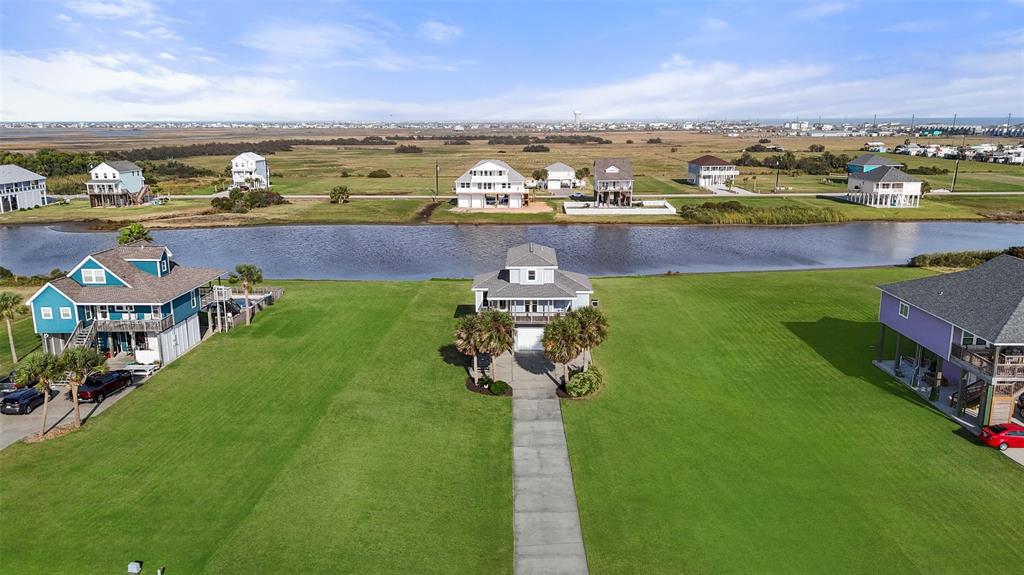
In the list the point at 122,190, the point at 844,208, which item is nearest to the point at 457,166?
the point at 122,190

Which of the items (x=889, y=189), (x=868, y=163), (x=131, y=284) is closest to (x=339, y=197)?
(x=131, y=284)

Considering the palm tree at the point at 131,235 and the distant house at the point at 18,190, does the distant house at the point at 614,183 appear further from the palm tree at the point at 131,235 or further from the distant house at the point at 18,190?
the distant house at the point at 18,190

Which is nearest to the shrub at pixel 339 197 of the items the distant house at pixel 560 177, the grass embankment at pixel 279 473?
the distant house at pixel 560 177

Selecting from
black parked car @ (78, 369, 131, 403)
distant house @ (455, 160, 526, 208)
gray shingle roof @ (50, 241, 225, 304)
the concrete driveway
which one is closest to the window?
gray shingle roof @ (50, 241, 225, 304)

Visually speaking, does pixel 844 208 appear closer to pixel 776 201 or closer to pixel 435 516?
pixel 776 201

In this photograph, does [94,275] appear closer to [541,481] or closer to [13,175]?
[541,481]

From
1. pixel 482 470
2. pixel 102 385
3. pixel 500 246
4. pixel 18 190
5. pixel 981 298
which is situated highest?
pixel 18 190

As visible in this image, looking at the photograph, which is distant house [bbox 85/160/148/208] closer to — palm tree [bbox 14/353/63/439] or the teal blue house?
the teal blue house
